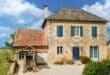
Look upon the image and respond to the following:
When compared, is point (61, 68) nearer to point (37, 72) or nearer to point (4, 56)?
point (37, 72)

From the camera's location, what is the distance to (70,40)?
4312 cm

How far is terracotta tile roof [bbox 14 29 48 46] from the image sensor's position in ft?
139

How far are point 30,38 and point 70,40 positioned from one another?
16.8ft

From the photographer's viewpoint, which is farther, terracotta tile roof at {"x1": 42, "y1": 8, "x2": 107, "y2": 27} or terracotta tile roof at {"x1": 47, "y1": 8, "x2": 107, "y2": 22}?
terracotta tile roof at {"x1": 47, "y1": 8, "x2": 107, "y2": 22}

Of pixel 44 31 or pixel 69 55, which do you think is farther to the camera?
pixel 44 31

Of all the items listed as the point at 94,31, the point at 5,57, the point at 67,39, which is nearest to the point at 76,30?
the point at 67,39

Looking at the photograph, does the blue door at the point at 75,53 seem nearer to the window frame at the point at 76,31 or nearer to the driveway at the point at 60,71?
the window frame at the point at 76,31

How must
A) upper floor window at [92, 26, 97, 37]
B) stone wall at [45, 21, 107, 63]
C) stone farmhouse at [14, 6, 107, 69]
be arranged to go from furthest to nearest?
upper floor window at [92, 26, 97, 37] → stone wall at [45, 21, 107, 63] → stone farmhouse at [14, 6, 107, 69]

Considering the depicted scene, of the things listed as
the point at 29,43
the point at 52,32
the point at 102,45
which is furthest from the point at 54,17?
the point at 102,45

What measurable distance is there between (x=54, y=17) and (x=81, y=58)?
620cm

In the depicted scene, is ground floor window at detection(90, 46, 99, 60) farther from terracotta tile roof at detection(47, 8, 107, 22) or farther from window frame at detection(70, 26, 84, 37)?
terracotta tile roof at detection(47, 8, 107, 22)

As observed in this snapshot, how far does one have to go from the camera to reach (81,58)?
42.6 meters

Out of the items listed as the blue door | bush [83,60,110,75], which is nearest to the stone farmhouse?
the blue door

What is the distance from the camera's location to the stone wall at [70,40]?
42.5 metres
